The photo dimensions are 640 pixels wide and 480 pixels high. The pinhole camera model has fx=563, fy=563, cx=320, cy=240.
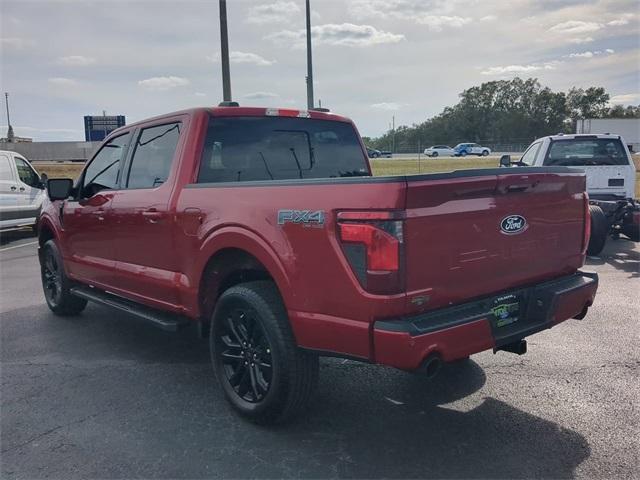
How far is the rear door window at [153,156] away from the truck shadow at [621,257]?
6.48m

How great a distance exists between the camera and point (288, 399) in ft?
11.0

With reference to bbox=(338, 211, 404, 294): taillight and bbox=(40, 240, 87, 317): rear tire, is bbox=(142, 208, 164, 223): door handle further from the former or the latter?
bbox=(40, 240, 87, 317): rear tire

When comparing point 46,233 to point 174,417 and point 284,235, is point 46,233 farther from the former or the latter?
point 284,235

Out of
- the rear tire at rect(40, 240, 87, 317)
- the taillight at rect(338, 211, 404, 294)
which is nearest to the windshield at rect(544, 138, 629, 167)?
the rear tire at rect(40, 240, 87, 317)

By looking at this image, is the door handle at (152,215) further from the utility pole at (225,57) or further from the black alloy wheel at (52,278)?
the utility pole at (225,57)

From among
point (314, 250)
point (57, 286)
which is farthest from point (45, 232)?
point (314, 250)

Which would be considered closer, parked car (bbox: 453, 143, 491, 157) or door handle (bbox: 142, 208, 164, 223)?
door handle (bbox: 142, 208, 164, 223)

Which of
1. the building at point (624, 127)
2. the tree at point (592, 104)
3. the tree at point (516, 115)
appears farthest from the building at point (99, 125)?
the tree at point (592, 104)

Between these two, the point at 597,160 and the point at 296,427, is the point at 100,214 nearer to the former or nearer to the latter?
the point at 296,427

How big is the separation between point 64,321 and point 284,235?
4132 mm

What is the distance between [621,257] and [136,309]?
25.7ft

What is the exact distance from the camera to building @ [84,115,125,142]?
2905 cm

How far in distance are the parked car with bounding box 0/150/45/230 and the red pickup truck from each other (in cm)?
893

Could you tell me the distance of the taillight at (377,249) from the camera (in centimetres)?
279
